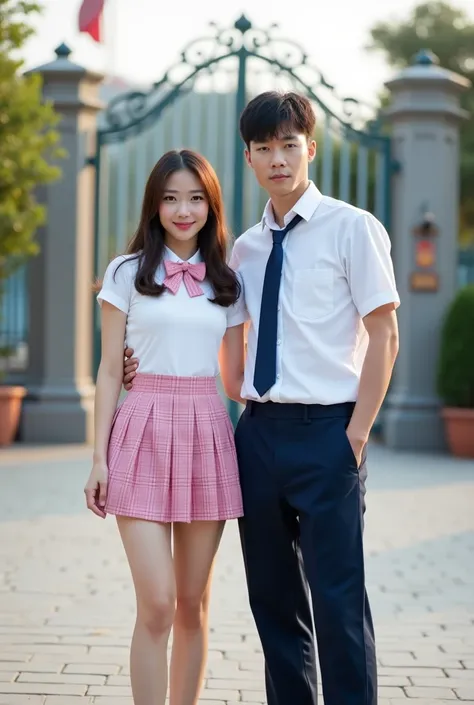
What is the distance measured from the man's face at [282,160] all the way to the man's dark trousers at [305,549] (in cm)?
61

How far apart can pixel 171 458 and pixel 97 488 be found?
222mm

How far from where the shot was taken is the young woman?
314 centimetres

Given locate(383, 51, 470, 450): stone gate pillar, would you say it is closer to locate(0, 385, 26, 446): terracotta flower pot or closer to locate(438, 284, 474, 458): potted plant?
locate(438, 284, 474, 458): potted plant

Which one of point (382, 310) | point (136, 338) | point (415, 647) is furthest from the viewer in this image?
point (415, 647)

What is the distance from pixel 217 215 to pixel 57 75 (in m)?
7.68

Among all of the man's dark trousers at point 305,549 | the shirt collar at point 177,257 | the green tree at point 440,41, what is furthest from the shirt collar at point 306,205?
the green tree at point 440,41

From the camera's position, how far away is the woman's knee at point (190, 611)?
3254 mm

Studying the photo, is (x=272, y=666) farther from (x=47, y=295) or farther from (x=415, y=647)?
(x=47, y=295)

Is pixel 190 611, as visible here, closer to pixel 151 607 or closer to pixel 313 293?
pixel 151 607

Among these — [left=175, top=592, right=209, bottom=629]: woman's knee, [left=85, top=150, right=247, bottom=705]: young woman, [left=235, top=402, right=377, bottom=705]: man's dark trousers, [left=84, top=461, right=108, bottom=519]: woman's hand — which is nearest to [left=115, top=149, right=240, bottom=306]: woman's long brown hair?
[left=85, top=150, right=247, bottom=705]: young woman

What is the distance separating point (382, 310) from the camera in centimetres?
308

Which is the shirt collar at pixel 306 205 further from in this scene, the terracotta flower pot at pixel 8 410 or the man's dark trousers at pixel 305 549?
the terracotta flower pot at pixel 8 410

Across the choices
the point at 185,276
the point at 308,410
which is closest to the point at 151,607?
the point at 308,410

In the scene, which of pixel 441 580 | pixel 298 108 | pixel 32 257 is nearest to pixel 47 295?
pixel 32 257
